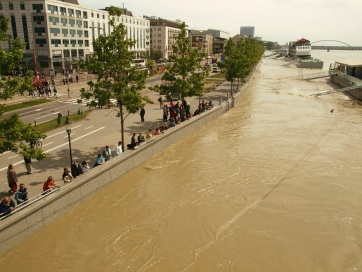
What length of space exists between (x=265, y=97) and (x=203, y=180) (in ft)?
106

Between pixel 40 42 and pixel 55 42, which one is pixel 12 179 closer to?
pixel 40 42

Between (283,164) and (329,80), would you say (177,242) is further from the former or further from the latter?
(329,80)

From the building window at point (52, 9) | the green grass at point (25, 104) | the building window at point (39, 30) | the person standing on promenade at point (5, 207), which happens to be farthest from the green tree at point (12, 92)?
the building window at point (52, 9)

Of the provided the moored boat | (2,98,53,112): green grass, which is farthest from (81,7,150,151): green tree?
the moored boat

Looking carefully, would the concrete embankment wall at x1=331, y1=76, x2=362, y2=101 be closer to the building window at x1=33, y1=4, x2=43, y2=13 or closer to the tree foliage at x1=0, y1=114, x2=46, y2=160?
the tree foliage at x1=0, y1=114, x2=46, y2=160

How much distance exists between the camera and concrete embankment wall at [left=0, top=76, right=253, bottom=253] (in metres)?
10.4

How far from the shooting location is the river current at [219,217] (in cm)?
1047

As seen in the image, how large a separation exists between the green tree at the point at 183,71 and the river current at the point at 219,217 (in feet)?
16.3

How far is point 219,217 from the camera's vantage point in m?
13.0

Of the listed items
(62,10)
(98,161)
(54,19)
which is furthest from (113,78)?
(62,10)

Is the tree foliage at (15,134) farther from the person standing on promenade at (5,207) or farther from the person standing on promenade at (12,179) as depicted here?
the person standing on promenade at (12,179)

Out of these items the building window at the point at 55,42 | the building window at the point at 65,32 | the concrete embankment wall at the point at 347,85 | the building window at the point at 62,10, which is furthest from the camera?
the building window at the point at 65,32

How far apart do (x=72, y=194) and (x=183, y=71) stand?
50.5 ft

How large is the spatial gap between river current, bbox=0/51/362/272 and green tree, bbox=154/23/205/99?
497 centimetres
